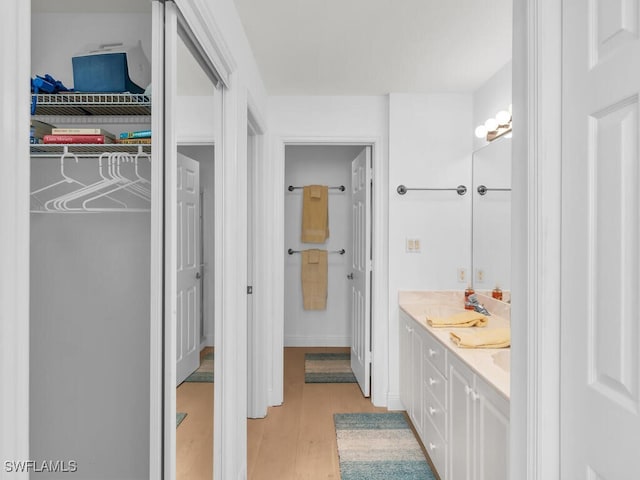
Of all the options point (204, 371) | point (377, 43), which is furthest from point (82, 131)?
point (377, 43)

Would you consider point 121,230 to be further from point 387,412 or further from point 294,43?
point 387,412

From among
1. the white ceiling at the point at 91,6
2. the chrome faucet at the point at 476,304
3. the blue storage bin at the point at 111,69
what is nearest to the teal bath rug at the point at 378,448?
the chrome faucet at the point at 476,304

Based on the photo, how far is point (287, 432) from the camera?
3.15 m

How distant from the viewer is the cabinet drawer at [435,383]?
93.4 inches

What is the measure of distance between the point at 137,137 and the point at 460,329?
7.20 ft

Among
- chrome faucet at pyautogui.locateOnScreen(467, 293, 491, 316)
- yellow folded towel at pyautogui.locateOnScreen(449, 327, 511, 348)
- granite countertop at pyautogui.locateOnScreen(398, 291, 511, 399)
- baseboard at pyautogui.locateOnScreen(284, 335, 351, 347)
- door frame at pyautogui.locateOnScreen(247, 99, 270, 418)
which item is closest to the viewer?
granite countertop at pyautogui.locateOnScreen(398, 291, 511, 399)

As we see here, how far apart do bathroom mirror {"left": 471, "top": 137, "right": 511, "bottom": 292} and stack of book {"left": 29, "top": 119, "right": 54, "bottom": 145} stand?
2708 millimetres

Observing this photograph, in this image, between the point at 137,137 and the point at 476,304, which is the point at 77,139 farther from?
the point at 476,304

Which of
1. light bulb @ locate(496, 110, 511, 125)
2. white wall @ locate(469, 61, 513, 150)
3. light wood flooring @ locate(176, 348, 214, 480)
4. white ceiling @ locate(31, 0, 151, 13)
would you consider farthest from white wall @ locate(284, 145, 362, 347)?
white ceiling @ locate(31, 0, 151, 13)

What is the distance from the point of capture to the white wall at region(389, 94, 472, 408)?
357 cm

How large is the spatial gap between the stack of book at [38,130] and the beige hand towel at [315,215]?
4.45 metres

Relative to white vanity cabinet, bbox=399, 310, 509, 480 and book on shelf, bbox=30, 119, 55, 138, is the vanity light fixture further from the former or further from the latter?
book on shelf, bbox=30, 119, 55, 138

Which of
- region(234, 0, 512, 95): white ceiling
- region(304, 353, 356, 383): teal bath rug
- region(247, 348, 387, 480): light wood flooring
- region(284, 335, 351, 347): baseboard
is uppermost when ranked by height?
region(234, 0, 512, 95): white ceiling

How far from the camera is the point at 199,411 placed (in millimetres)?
1754
